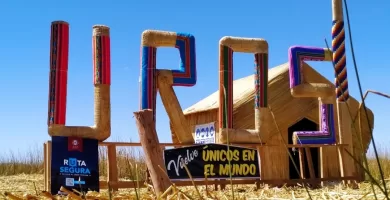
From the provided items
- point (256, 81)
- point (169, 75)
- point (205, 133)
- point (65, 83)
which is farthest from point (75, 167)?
point (205, 133)

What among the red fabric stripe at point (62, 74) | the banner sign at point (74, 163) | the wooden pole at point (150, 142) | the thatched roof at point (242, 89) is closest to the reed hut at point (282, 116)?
the thatched roof at point (242, 89)

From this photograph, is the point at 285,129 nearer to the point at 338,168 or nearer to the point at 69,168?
the point at 338,168

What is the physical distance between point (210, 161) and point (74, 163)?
7.53ft

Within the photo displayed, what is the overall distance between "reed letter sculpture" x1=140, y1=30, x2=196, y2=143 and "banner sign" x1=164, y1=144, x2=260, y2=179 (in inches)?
21.1

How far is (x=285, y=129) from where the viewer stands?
13.1 meters

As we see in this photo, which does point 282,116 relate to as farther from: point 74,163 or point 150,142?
point 150,142

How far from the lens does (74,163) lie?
29.5 ft

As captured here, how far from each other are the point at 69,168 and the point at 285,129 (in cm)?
591

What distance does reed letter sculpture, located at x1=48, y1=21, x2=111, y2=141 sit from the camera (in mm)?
9227

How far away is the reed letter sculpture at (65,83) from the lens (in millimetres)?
9227

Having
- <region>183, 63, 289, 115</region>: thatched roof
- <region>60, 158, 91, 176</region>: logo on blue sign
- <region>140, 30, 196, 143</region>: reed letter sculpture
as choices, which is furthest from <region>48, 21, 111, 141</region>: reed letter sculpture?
<region>183, 63, 289, 115</region>: thatched roof

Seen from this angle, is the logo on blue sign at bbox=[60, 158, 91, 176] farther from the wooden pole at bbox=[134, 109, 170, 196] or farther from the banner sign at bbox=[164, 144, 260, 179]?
the wooden pole at bbox=[134, 109, 170, 196]

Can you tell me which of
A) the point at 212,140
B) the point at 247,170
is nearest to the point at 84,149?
the point at 247,170

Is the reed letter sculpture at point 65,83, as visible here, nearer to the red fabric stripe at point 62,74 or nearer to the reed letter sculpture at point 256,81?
Result: the red fabric stripe at point 62,74
